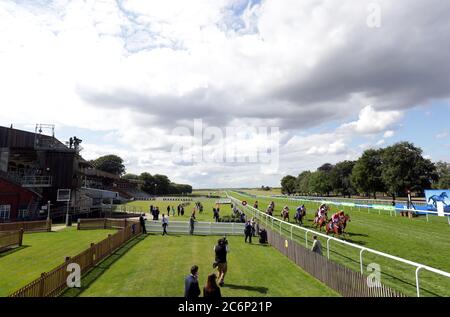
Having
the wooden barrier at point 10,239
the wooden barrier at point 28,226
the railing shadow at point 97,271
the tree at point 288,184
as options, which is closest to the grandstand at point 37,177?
the wooden barrier at point 28,226

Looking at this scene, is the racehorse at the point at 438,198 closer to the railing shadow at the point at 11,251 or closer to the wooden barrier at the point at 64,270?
the wooden barrier at the point at 64,270

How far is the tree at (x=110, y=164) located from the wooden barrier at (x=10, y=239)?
114387mm

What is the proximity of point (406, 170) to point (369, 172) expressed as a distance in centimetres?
1127

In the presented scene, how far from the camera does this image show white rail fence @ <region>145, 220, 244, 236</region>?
24.7 metres

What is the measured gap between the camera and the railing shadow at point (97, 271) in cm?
1044

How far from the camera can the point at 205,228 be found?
82.3ft

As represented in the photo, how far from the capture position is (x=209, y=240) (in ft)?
71.9

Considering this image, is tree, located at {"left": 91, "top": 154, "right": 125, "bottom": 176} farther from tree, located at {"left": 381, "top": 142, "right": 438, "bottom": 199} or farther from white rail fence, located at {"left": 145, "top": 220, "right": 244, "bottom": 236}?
white rail fence, located at {"left": 145, "top": 220, "right": 244, "bottom": 236}

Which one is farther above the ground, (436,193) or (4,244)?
(436,193)

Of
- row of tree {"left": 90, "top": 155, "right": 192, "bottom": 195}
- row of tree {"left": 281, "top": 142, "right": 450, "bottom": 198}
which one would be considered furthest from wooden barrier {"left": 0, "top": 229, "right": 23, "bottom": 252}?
row of tree {"left": 90, "top": 155, "right": 192, "bottom": 195}

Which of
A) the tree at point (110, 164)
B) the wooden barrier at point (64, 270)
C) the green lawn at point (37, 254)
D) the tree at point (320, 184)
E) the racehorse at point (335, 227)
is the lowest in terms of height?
the green lawn at point (37, 254)

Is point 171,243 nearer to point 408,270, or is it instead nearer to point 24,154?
point 408,270
